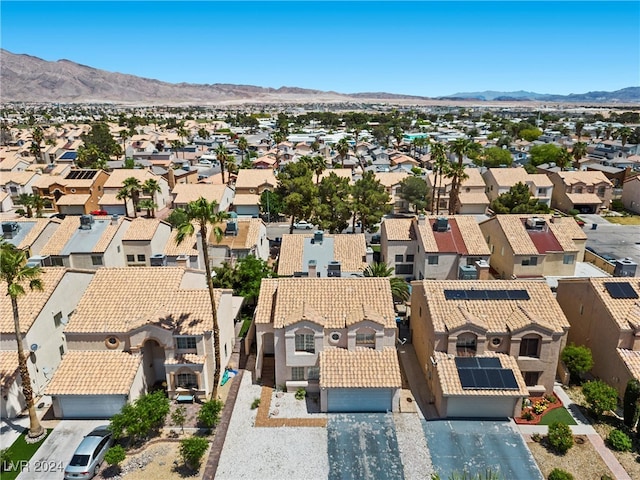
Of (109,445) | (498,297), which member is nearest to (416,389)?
(498,297)

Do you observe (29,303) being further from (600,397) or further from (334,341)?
(600,397)

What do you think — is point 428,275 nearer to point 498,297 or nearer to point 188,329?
point 498,297

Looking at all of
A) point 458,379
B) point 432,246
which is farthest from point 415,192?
point 458,379

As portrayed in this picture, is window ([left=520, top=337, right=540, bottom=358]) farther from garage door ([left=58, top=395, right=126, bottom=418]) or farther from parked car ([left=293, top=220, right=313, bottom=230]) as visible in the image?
parked car ([left=293, top=220, right=313, bottom=230])

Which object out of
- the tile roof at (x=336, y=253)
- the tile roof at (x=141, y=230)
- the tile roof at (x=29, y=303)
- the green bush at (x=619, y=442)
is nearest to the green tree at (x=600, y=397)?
the green bush at (x=619, y=442)

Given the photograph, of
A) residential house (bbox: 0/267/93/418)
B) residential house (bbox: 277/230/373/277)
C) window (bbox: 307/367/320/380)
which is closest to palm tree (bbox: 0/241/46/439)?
residential house (bbox: 0/267/93/418)
